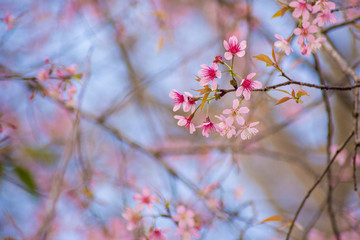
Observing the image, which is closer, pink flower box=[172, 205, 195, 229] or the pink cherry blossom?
the pink cherry blossom

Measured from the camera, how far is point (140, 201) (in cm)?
110

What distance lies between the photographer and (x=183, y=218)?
1.05 m

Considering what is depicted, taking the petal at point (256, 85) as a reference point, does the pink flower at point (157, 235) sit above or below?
below

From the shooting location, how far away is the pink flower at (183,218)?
1.04 m

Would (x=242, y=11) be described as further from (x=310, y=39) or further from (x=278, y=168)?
(x=278, y=168)

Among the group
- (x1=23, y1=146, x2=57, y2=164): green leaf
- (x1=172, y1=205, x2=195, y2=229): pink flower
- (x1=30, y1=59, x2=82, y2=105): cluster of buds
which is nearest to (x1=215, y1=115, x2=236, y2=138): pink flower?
(x1=172, y1=205, x2=195, y2=229): pink flower

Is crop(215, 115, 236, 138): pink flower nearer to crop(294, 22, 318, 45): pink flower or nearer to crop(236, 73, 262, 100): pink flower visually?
crop(236, 73, 262, 100): pink flower

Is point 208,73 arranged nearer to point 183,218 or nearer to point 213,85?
point 213,85

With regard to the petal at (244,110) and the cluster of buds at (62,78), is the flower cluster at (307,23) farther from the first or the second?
the cluster of buds at (62,78)

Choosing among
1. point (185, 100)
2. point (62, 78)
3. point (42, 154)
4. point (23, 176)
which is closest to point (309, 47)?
point (185, 100)

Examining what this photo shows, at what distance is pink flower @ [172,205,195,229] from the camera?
1.04m

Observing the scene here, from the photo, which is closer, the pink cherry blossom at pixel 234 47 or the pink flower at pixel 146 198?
the pink cherry blossom at pixel 234 47

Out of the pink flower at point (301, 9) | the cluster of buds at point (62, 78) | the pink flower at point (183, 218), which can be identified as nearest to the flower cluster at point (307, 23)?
the pink flower at point (301, 9)

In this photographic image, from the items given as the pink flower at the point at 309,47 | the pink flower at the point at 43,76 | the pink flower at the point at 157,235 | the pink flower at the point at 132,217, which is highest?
the pink flower at the point at 309,47
